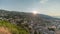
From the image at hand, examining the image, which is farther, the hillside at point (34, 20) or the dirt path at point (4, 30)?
the hillside at point (34, 20)

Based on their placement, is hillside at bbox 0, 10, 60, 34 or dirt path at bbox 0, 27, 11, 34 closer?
dirt path at bbox 0, 27, 11, 34

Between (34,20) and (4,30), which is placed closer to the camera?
(4,30)

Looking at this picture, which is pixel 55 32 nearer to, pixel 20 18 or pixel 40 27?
pixel 40 27

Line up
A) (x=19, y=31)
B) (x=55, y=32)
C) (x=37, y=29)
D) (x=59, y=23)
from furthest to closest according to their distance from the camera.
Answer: (x=59, y=23), (x=55, y=32), (x=37, y=29), (x=19, y=31)

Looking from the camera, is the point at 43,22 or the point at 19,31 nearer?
the point at 19,31

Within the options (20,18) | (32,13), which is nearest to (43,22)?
(32,13)

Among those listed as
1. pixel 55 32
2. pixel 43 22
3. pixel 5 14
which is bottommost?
pixel 55 32

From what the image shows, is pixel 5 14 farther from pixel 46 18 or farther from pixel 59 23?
pixel 59 23

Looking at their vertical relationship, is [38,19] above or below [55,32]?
above

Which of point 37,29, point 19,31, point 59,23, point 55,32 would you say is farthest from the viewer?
point 59,23
